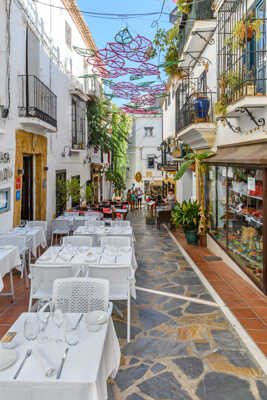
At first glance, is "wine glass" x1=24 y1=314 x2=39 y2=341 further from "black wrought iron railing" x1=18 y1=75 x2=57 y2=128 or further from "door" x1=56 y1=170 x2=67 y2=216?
"door" x1=56 y1=170 x2=67 y2=216

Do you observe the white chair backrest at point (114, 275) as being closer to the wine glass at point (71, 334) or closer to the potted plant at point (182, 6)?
the wine glass at point (71, 334)

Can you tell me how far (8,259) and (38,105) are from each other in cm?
576

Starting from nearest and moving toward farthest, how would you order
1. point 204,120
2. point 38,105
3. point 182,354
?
point 182,354, point 38,105, point 204,120

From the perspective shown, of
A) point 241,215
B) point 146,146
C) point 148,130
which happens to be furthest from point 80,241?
point 148,130

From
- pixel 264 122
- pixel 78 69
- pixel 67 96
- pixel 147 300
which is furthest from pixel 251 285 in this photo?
pixel 78 69

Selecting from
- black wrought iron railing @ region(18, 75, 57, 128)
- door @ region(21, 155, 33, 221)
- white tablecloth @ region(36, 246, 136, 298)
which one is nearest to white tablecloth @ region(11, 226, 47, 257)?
white tablecloth @ region(36, 246, 136, 298)

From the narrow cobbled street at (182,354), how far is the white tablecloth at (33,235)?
124 inches

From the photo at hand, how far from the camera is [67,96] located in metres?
15.4

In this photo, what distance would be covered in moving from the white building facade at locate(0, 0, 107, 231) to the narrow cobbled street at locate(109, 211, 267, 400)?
497 centimetres

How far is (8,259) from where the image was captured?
652 centimetres

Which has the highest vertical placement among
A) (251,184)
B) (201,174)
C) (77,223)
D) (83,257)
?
(201,174)

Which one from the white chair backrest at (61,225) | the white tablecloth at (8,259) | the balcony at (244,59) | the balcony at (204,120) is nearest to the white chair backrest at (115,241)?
the white tablecloth at (8,259)

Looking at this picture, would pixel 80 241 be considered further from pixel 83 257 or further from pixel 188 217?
pixel 188 217

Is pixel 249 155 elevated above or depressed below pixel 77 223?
above
